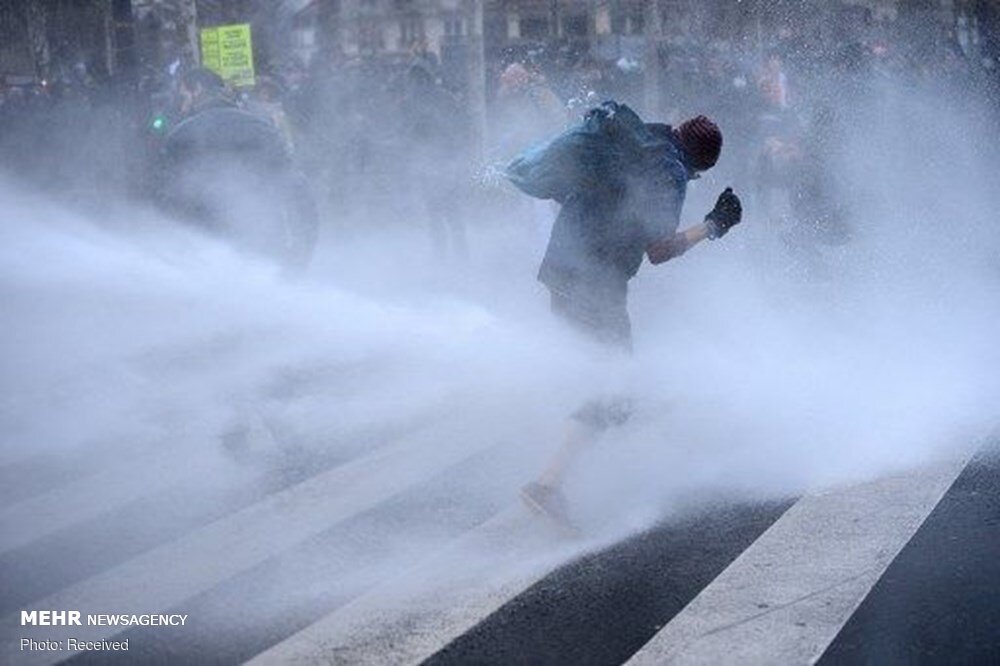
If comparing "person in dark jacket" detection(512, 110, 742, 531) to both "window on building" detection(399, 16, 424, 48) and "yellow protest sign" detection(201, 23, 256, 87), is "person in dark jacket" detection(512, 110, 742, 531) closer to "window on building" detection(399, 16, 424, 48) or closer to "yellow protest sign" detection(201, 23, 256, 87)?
"window on building" detection(399, 16, 424, 48)

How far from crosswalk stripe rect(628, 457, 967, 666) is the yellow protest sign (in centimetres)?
1179

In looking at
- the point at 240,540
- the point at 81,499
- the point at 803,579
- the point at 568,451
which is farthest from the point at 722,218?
the point at 81,499

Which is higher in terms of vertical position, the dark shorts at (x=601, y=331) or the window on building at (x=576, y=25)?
the window on building at (x=576, y=25)

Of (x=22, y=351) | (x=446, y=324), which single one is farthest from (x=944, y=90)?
(x=22, y=351)

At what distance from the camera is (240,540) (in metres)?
4.98

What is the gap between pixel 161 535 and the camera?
5.10m

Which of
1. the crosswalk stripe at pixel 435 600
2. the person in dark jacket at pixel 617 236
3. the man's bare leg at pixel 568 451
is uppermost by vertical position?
the person in dark jacket at pixel 617 236

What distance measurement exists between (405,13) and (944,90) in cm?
687

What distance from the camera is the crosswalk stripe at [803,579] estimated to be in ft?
12.9

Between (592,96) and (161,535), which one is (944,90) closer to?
(592,96)

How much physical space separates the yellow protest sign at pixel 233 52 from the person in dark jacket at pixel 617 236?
439 inches

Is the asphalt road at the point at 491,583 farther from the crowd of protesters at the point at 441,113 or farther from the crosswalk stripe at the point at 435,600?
the crowd of protesters at the point at 441,113

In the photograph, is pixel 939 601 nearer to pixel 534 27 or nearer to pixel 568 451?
pixel 568 451

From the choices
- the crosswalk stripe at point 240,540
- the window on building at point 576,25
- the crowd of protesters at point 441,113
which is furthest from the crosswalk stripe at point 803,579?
the window on building at point 576,25
